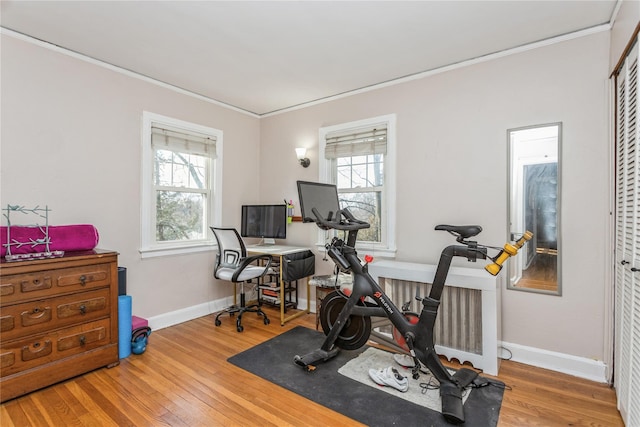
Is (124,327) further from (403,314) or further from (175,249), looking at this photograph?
(403,314)

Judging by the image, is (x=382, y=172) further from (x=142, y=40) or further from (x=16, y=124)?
(x=16, y=124)

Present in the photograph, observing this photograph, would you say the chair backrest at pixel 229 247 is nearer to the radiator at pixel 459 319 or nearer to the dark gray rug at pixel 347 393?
the dark gray rug at pixel 347 393

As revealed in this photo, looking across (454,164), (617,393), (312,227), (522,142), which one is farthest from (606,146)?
(312,227)

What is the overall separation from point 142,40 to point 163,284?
2.35m

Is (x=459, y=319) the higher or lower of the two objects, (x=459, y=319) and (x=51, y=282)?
the lower

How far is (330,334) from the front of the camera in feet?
8.30

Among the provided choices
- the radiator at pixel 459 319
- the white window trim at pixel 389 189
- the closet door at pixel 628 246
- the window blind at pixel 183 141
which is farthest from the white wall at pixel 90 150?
the closet door at pixel 628 246

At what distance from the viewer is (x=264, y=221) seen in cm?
398

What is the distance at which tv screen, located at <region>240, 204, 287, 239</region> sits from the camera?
3.87m

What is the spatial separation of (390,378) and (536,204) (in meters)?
1.81

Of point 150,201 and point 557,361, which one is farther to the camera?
point 150,201

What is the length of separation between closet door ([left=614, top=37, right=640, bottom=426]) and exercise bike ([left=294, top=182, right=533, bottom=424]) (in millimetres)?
543

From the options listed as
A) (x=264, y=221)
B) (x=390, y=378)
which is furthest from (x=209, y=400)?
(x=264, y=221)

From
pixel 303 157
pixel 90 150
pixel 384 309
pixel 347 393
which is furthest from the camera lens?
pixel 303 157
